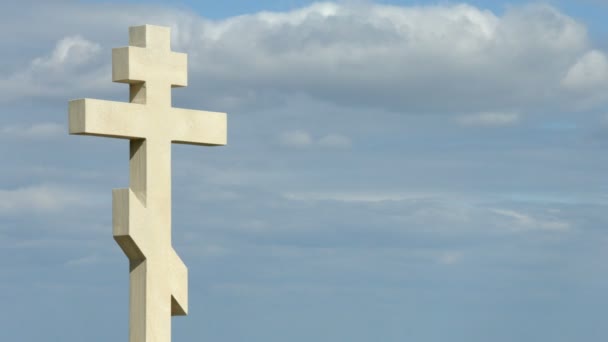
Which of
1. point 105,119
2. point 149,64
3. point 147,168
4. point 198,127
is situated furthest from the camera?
point 198,127

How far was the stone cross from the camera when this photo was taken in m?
17.5

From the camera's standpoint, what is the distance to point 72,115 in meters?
17.4

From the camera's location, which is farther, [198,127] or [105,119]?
[198,127]

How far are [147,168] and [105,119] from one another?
0.89 meters

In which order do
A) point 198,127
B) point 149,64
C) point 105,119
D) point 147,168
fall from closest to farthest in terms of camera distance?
point 105,119 < point 147,168 < point 149,64 < point 198,127

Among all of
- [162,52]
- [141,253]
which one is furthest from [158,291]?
[162,52]

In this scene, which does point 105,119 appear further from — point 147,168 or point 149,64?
point 149,64

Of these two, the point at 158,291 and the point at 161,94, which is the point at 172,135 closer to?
the point at 161,94

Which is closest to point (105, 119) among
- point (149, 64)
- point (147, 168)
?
point (147, 168)

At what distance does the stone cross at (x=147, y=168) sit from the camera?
17.5 metres

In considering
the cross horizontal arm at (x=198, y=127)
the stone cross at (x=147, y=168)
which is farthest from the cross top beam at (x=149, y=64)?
the cross horizontal arm at (x=198, y=127)

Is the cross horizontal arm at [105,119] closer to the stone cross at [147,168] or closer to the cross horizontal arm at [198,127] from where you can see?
the stone cross at [147,168]

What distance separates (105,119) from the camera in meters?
17.4

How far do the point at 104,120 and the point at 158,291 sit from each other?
230 centimetres
